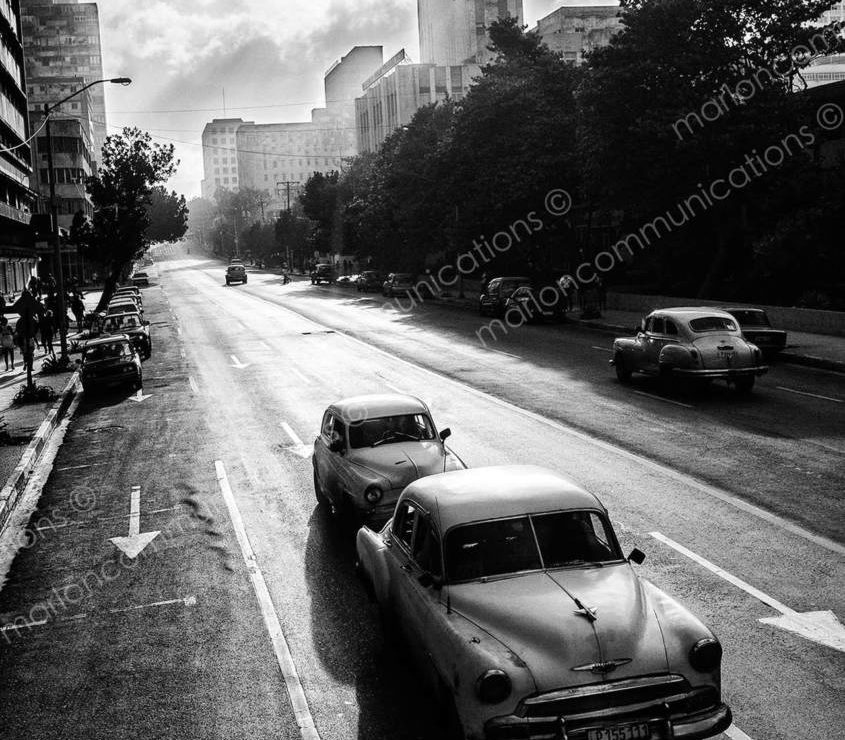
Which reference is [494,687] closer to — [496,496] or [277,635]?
[496,496]

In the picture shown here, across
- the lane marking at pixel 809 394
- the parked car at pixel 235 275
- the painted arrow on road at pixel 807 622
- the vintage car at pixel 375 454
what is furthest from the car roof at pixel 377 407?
the parked car at pixel 235 275

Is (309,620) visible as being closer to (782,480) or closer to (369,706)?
(369,706)

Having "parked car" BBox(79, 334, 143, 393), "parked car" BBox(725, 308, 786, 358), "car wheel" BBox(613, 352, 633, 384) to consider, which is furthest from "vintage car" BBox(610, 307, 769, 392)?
"parked car" BBox(79, 334, 143, 393)

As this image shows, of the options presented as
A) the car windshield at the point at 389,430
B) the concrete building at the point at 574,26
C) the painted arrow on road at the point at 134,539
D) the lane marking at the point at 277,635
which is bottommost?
the painted arrow on road at the point at 134,539

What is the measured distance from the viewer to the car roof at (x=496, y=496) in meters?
7.20

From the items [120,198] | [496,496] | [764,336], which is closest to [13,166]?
[120,198]

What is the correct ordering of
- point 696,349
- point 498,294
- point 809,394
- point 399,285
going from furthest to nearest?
point 399,285 → point 498,294 → point 809,394 → point 696,349

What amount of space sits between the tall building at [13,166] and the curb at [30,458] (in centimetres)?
3738

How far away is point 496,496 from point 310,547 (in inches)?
186

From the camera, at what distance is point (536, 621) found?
637 centimetres

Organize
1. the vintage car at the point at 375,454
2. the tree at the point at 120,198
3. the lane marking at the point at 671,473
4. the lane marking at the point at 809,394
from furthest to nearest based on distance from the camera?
the tree at the point at 120,198
the lane marking at the point at 809,394
the vintage car at the point at 375,454
the lane marking at the point at 671,473

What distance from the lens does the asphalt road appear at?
24.5 ft

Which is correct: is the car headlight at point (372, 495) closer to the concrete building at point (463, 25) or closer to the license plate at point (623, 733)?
the license plate at point (623, 733)

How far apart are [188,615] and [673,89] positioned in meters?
34.2
